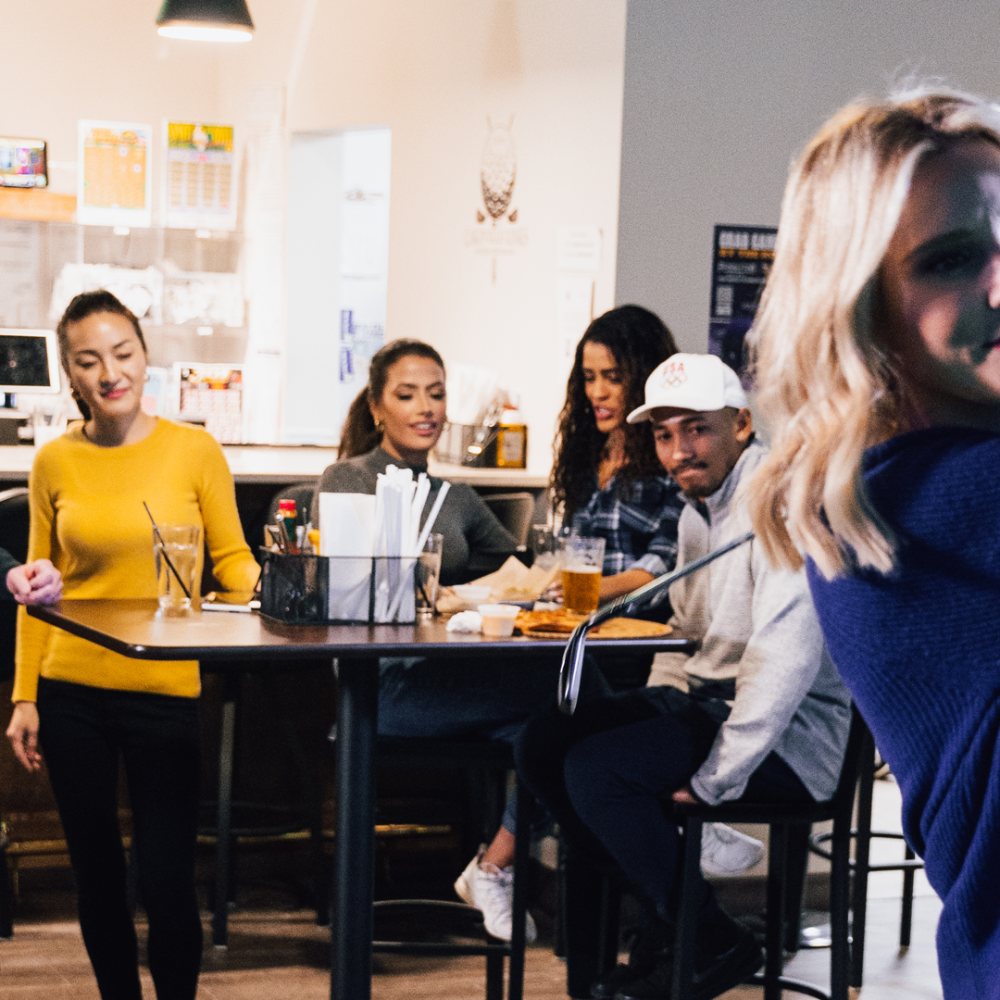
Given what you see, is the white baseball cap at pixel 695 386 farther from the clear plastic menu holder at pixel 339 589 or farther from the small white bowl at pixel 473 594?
the clear plastic menu holder at pixel 339 589

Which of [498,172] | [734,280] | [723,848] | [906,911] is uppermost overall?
[498,172]

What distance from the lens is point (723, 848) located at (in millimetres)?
2816

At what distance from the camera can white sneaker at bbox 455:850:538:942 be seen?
295 cm

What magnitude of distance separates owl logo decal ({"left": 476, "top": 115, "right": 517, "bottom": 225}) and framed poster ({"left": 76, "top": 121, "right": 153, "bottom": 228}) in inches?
84.2

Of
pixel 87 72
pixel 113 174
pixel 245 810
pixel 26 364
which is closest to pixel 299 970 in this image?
pixel 245 810

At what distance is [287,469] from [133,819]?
161 centimetres

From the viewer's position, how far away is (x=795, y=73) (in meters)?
4.04

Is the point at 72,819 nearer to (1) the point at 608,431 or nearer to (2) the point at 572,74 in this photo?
(1) the point at 608,431

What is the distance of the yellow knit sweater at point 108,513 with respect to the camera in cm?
Answer: 265

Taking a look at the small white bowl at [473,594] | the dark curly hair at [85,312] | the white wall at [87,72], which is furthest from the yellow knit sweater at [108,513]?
the white wall at [87,72]

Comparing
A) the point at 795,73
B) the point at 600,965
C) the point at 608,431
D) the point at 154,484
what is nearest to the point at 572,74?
the point at 795,73

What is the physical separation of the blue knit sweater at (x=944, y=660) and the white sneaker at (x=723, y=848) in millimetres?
2002

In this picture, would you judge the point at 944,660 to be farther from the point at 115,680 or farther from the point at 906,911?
the point at 906,911

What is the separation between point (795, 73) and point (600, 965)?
2.48 meters
